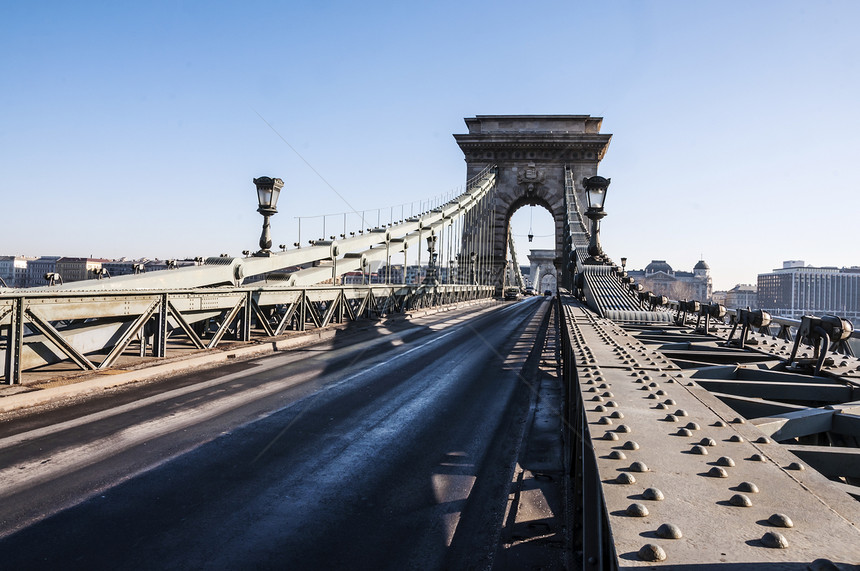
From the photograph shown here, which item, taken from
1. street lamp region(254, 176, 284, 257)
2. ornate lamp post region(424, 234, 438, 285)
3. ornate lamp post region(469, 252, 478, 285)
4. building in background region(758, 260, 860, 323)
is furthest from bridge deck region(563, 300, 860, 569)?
building in background region(758, 260, 860, 323)

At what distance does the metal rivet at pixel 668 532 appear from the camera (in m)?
1.44

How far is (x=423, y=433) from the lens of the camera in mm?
6711

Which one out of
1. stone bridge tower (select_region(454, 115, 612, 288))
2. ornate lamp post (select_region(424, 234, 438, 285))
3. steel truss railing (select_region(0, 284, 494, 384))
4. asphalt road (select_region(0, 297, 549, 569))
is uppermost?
stone bridge tower (select_region(454, 115, 612, 288))

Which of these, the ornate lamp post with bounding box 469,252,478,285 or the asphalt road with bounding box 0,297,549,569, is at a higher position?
the ornate lamp post with bounding box 469,252,478,285

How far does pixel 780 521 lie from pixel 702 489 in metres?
0.28

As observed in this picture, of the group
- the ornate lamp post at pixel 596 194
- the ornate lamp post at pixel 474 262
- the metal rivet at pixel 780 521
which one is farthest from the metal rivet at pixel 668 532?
the ornate lamp post at pixel 474 262

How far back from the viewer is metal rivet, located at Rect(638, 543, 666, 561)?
133 centimetres

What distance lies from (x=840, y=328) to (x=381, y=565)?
3.52 m

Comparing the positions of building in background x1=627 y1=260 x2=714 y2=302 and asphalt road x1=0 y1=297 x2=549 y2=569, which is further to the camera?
building in background x1=627 y1=260 x2=714 y2=302

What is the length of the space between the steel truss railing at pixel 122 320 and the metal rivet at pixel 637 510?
820 cm

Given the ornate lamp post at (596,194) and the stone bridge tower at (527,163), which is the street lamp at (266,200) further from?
the stone bridge tower at (527,163)

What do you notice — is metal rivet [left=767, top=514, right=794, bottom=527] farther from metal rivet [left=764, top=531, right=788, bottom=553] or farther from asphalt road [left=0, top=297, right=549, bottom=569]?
asphalt road [left=0, top=297, right=549, bottom=569]

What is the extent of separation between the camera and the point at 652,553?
1341 mm

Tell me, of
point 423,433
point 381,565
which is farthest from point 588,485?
point 423,433
